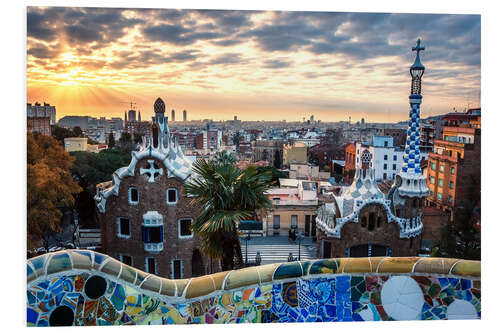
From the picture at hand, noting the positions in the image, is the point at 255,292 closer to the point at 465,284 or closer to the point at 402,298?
the point at 402,298

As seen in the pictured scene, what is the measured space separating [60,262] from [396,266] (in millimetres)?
3915

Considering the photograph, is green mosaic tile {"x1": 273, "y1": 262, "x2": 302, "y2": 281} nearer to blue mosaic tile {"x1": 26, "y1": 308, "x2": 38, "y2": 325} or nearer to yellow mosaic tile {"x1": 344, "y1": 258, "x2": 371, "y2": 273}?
yellow mosaic tile {"x1": 344, "y1": 258, "x2": 371, "y2": 273}

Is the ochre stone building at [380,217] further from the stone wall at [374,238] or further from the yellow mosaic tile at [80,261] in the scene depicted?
the yellow mosaic tile at [80,261]

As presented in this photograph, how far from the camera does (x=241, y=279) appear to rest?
4680 mm

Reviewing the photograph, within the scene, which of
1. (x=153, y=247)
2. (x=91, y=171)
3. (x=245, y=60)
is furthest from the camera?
(x=153, y=247)

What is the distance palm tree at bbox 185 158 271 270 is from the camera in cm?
573

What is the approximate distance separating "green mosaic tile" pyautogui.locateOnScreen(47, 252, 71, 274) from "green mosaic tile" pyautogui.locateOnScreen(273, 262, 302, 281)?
2.35m

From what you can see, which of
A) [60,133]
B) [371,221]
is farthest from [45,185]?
[371,221]

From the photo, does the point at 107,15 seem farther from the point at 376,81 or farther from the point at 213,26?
the point at 376,81

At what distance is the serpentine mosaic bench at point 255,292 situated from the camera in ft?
14.6

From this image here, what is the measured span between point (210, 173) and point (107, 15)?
2690 mm

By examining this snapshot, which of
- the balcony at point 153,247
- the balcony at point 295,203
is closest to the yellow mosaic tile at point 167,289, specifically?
the balcony at point 153,247

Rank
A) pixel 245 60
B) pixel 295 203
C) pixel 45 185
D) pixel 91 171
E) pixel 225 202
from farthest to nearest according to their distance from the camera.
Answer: pixel 295 203
pixel 91 171
pixel 245 60
pixel 45 185
pixel 225 202

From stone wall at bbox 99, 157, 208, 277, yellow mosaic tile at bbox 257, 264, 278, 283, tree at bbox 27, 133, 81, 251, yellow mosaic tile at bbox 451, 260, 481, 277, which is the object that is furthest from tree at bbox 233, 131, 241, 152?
yellow mosaic tile at bbox 451, 260, 481, 277
